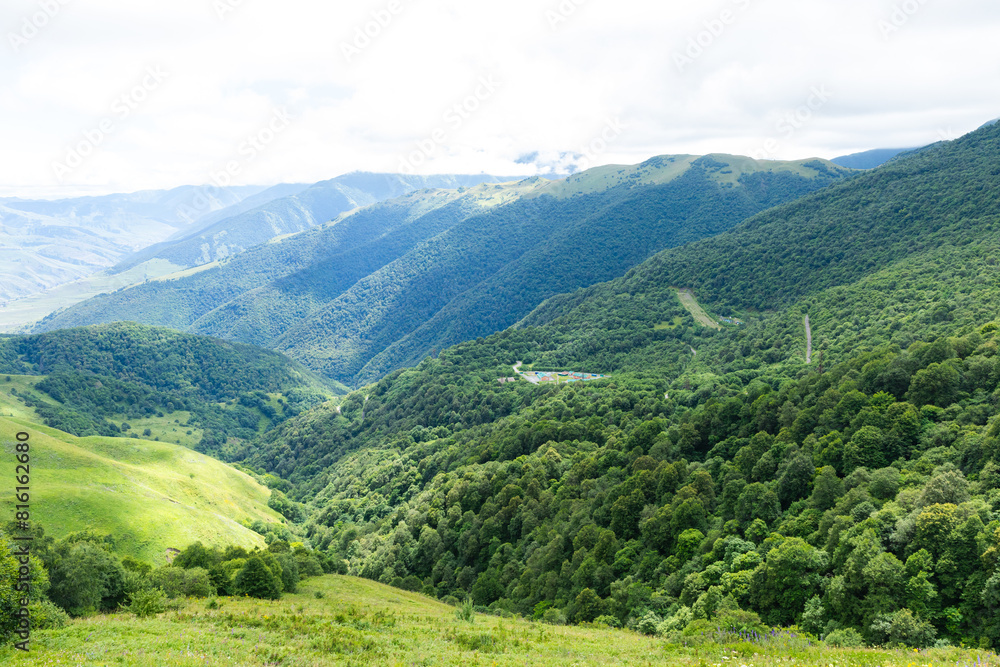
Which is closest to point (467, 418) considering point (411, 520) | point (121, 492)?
point (411, 520)

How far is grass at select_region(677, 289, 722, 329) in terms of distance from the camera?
164 metres

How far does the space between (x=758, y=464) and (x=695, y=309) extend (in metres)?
132

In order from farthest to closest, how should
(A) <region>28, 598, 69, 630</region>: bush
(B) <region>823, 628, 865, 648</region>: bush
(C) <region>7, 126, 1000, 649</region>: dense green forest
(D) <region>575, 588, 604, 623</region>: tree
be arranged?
(D) <region>575, 588, 604, 623</region>: tree → (C) <region>7, 126, 1000, 649</region>: dense green forest → (A) <region>28, 598, 69, 630</region>: bush → (B) <region>823, 628, 865, 648</region>: bush

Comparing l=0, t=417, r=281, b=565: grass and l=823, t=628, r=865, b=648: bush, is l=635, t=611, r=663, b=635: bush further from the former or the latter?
l=0, t=417, r=281, b=565: grass

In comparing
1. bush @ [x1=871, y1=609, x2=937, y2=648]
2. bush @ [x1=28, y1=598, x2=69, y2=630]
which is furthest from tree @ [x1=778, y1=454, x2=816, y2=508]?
bush @ [x1=28, y1=598, x2=69, y2=630]

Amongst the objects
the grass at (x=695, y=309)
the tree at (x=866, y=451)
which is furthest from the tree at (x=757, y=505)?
the grass at (x=695, y=309)

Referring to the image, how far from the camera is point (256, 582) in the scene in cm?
4703

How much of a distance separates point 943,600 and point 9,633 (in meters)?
46.0

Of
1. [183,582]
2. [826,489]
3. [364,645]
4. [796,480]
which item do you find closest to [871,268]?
[796,480]

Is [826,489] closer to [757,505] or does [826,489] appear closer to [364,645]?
[757,505]

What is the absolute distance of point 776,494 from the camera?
1806 inches

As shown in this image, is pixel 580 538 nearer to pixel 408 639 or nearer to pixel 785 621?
pixel 785 621

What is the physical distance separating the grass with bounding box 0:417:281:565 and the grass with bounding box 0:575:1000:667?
4342 cm

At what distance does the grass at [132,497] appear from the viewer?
70.7 m
